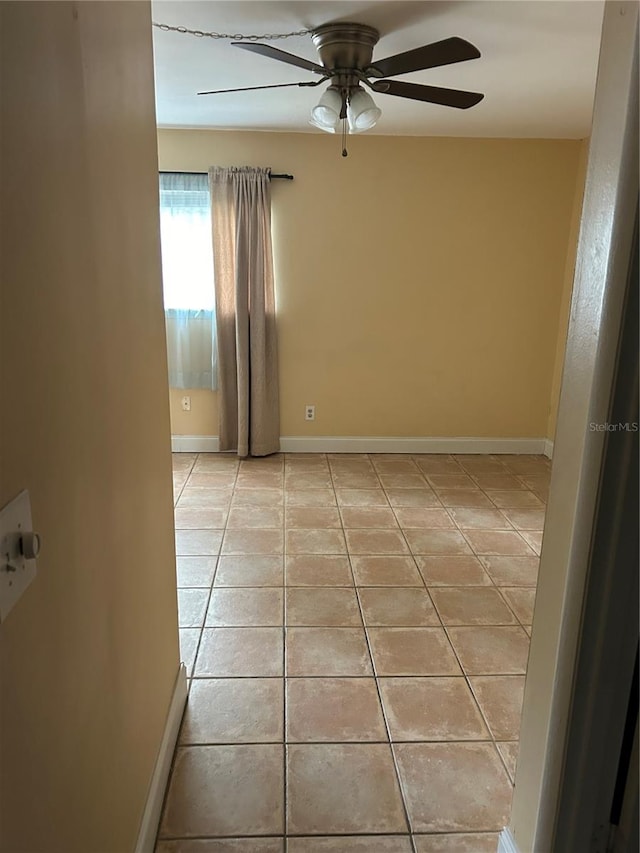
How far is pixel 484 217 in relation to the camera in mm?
4375

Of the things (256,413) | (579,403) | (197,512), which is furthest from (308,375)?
(579,403)

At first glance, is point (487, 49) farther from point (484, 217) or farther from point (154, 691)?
point (154, 691)

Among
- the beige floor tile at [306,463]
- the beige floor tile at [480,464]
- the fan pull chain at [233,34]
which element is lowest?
the beige floor tile at [480,464]

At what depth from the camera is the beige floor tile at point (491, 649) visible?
7.05ft

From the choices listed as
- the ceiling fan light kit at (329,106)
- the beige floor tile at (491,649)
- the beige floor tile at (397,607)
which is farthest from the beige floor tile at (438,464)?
the ceiling fan light kit at (329,106)

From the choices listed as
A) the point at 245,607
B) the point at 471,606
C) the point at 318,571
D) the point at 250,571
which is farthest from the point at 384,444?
the point at 245,607

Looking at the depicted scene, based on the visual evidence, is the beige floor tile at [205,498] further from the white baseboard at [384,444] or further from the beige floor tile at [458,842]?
the beige floor tile at [458,842]

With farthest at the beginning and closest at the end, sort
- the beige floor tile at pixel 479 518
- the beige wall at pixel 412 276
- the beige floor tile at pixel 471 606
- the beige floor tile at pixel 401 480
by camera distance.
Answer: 1. the beige wall at pixel 412 276
2. the beige floor tile at pixel 401 480
3. the beige floor tile at pixel 479 518
4. the beige floor tile at pixel 471 606

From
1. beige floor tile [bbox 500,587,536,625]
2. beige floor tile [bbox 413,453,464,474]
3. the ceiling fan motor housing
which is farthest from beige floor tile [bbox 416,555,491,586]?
the ceiling fan motor housing

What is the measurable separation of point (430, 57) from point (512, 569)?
224 cm

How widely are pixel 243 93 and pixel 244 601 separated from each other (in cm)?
266

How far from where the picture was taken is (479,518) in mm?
3531

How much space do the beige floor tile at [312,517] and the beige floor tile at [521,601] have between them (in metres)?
1.02

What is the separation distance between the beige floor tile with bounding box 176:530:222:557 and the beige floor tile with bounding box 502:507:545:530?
170 cm
